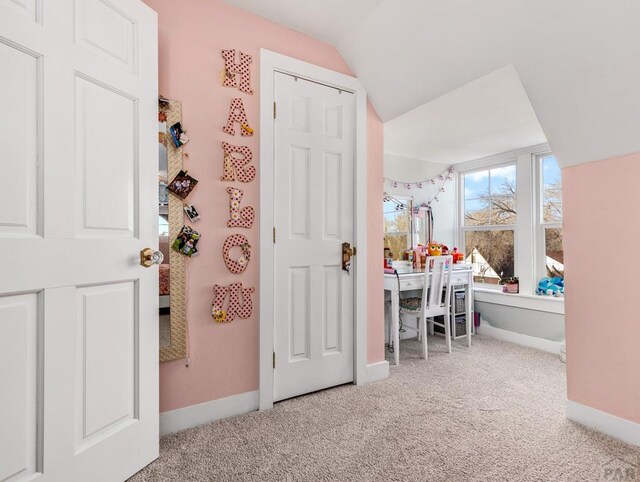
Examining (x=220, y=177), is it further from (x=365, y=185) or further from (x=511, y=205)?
(x=511, y=205)

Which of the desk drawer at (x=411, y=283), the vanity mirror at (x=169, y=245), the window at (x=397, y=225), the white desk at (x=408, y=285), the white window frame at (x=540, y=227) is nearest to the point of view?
the vanity mirror at (x=169, y=245)

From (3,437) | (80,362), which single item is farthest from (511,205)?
(3,437)

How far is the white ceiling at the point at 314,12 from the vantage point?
78.7 inches

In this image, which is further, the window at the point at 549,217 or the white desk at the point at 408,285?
the window at the point at 549,217

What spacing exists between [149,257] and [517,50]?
6.83ft

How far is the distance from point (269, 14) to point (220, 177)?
106 centimetres

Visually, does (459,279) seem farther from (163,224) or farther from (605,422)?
(163,224)

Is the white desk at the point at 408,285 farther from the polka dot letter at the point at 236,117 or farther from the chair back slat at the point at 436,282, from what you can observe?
the polka dot letter at the point at 236,117

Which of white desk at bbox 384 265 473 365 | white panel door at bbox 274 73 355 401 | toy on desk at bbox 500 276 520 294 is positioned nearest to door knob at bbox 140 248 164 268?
white panel door at bbox 274 73 355 401

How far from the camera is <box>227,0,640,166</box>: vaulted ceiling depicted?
150 centimetres

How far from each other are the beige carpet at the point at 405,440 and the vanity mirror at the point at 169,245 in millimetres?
502

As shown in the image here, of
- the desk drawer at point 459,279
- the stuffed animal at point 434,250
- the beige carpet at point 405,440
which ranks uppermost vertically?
the stuffed animal at point 434,250

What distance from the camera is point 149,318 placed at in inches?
61.5

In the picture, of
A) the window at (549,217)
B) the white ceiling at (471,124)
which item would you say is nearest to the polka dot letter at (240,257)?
the white ceiling at (471,124)
